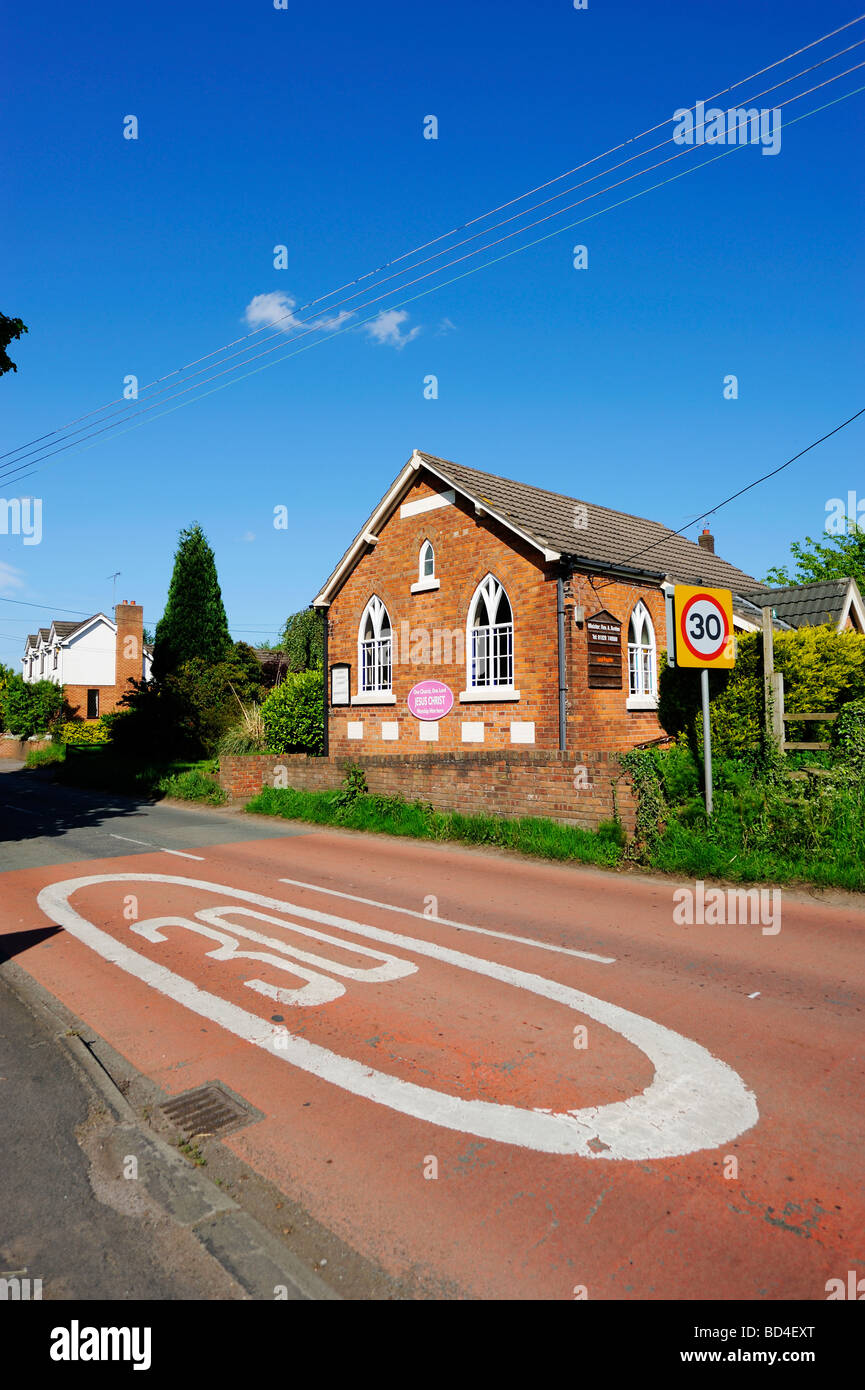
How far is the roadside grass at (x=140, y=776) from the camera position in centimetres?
2100

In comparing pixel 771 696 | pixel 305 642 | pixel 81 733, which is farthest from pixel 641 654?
pixel 81 733

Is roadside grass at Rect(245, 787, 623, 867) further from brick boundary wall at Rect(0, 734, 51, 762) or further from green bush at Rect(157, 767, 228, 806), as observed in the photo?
brick boundary wall at Rect(0, 734, 51, 762)

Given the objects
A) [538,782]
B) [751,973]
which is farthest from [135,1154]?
[538,782]

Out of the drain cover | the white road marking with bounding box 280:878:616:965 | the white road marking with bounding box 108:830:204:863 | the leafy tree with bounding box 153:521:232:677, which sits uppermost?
the leafy tree with bounding box 153:521:232:677

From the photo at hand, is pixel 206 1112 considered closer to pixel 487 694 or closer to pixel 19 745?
pixel 487 694

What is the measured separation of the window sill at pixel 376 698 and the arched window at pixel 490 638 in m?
2.72

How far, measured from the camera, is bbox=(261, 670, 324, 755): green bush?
2131cm

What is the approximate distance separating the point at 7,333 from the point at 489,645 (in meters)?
11.7

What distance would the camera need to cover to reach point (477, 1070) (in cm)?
449

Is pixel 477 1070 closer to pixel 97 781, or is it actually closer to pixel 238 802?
pixel 238 802

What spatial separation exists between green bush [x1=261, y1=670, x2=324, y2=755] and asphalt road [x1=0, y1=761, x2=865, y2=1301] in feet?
39.0

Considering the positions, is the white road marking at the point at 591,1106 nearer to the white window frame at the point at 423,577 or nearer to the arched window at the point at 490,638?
the arched window at the point at 490,638

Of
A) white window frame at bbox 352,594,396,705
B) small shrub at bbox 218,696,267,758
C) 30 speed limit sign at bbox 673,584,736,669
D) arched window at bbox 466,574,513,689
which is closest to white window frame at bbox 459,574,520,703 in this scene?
arched window at bbox 466,574,513,689

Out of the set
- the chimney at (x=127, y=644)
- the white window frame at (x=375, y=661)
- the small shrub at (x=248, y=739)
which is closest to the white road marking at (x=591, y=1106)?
the white window frame at (x=375, y=661)
